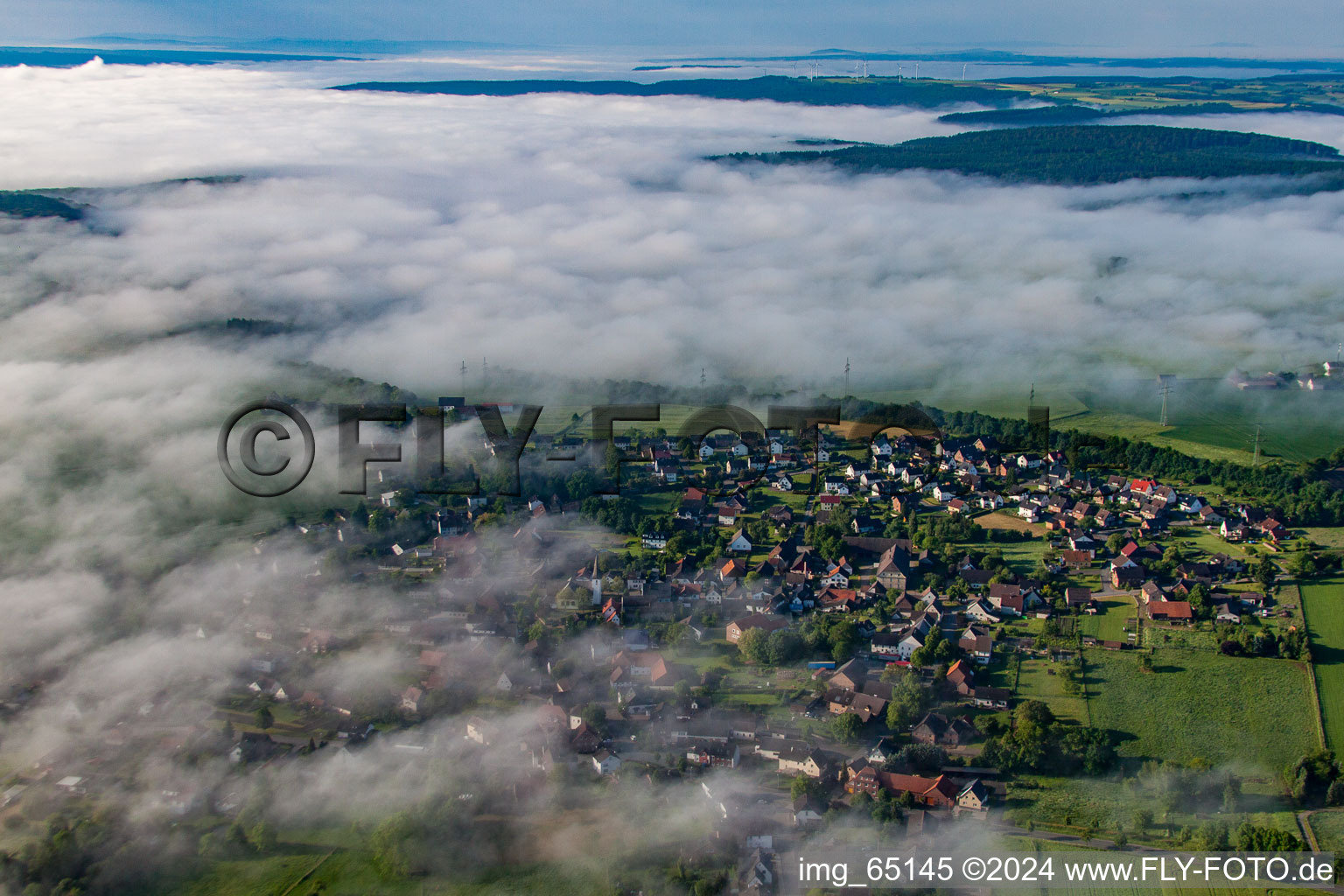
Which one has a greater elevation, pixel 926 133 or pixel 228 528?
pixel 926 133

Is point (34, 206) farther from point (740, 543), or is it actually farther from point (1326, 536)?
point (1326, 536)

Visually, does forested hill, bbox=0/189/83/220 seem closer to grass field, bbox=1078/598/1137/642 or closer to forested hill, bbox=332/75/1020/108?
grass field, bbox=1078/598/1137/642

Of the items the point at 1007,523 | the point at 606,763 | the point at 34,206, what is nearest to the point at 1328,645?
the point at 1007,523

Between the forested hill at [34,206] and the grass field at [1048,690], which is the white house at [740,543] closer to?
the grass field at [1048,690]

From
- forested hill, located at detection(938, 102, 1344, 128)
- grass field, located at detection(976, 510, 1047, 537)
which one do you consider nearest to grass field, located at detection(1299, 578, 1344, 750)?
grass field, located at detection(976, 510, 1047, 537)

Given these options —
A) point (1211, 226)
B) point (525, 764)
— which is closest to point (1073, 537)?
point (525, 764)

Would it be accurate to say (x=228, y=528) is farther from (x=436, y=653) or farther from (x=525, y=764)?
(x=525, y=764)
